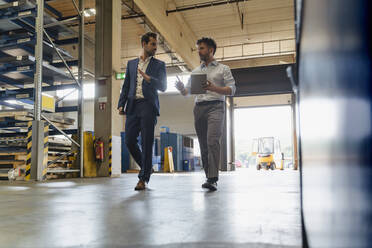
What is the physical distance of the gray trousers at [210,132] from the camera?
3084mm

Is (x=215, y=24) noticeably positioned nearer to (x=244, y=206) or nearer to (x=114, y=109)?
(x=114, y=109)

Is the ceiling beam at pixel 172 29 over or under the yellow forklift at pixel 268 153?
over

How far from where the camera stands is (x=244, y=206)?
6.64 ft

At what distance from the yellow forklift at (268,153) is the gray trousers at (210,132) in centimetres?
1576

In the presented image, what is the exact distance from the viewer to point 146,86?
11.1 ft

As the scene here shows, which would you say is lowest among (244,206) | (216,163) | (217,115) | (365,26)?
(244,206)

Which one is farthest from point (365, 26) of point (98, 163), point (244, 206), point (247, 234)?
point (98, 163)

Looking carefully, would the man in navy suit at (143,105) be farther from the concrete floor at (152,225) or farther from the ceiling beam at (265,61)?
the ceiling beam at (265,61)

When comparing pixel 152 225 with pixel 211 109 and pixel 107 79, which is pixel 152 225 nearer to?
pixel 211 109

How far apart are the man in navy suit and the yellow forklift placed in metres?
15.9

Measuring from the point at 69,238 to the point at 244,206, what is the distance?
1160 mm

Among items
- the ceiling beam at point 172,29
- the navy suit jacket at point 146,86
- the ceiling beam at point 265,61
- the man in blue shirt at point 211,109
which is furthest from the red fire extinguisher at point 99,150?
A: the ceiling beam at point 265,61

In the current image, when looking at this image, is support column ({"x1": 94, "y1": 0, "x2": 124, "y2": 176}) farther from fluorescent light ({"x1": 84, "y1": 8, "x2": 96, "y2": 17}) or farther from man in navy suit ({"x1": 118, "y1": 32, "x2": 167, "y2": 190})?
man in navy suit ({"x1": 118, "y1": 32, "x2": 167, "y2": 190})

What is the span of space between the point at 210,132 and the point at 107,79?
4946mm
